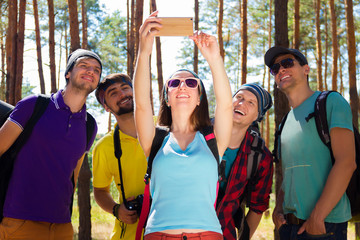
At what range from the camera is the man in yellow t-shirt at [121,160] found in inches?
133

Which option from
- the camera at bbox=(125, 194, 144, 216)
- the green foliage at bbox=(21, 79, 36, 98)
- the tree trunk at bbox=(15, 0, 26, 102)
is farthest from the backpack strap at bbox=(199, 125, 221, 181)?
the green foliage at bbox=(21, 79, 36, 98)

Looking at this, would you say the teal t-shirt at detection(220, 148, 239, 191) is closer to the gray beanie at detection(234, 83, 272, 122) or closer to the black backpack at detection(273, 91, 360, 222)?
the gray beanie at detection(234, 83, 272, 122)

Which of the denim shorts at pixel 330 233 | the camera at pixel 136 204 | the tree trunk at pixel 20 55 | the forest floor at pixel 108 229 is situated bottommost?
the forest floor at pixel 108 229

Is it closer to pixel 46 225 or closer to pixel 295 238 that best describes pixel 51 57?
pixel 46 225

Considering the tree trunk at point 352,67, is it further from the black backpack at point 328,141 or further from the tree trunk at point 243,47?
the black backpack at point 328,141

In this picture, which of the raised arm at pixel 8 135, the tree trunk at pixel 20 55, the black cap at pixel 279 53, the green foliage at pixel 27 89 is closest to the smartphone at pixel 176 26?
the black cap at pixel 279 53

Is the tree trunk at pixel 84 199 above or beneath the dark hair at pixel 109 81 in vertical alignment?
beneath

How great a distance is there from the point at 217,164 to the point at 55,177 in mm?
1663

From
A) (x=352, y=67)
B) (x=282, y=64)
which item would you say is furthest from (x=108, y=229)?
(x=282, y=64)

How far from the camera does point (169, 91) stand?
261 cm

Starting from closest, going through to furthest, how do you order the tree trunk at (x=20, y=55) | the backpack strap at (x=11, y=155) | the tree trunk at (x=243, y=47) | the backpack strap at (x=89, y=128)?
the backpack strap at (x=11, y=155), the backpack strap at (x=89, y=128), the tree trunk at (x=20, y=55), the tree trunk at (x=243, y=47)

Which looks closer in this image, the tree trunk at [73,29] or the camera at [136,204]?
the camera at [136,204]

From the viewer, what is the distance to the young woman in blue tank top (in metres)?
2.26

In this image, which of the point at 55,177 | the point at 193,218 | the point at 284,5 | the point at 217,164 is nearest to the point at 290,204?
the point at 217,164
